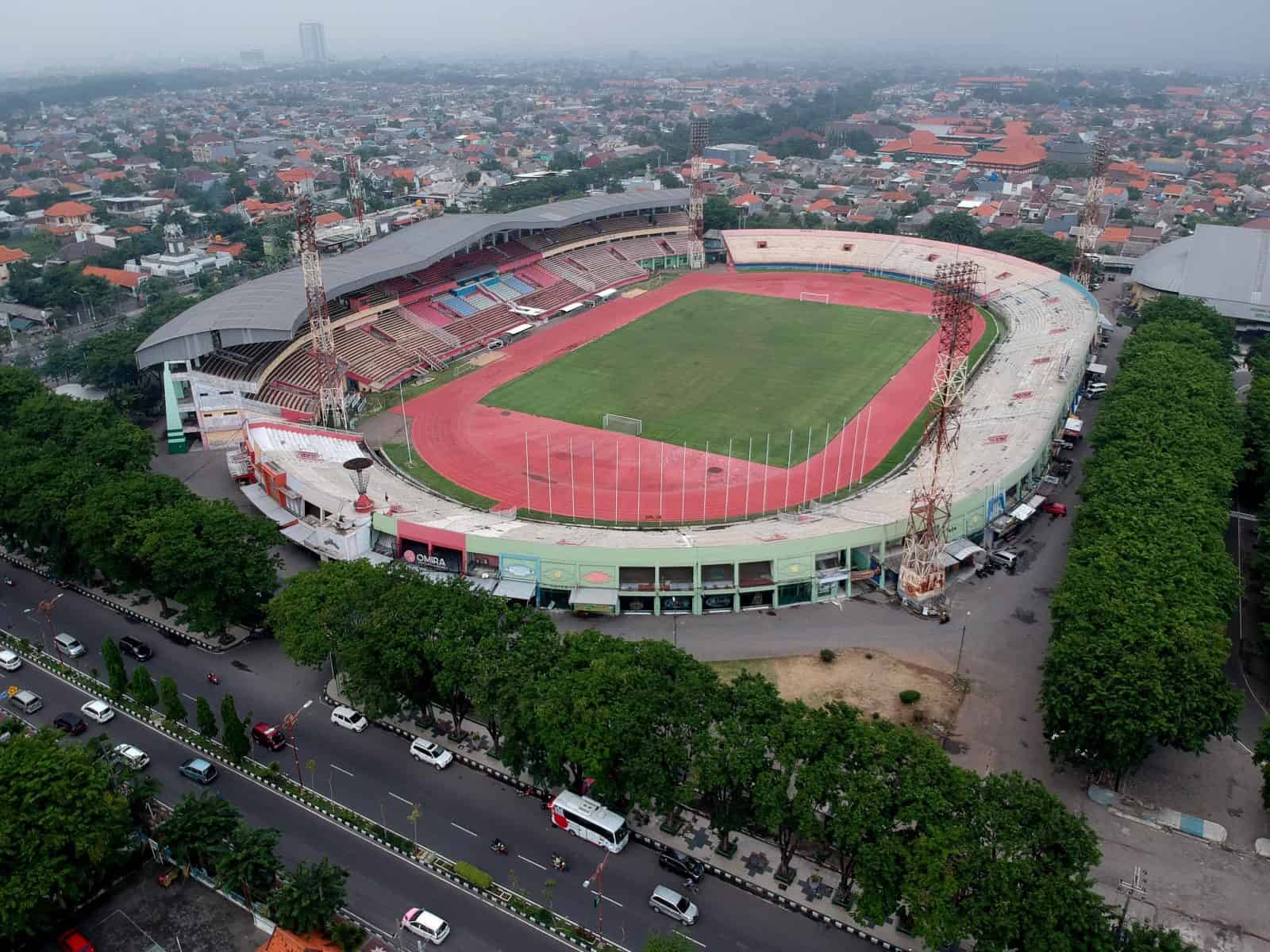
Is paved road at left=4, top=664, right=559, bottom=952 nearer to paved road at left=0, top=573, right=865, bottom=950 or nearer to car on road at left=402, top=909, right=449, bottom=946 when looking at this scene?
paved road at left=0, top=573, right=865, bottom=950

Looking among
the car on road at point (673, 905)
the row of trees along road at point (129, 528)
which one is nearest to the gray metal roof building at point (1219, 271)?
the car on road at point (673, 905)

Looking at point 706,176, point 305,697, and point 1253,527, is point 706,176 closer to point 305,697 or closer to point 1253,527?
point 1253,527

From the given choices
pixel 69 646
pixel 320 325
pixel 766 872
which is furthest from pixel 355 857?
pixel 320 325

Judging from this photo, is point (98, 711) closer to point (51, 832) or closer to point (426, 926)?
point (51, 832)

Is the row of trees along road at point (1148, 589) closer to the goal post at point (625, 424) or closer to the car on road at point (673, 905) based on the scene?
the car on road at point (673, 905)

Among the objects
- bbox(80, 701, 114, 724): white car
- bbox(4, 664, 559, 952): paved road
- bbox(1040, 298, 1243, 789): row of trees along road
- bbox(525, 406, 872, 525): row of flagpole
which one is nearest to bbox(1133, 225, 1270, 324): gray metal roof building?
bbox(1040, 298, 1243, 789): row of trees along road

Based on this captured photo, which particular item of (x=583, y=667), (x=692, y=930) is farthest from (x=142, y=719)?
(x=692, y=930)

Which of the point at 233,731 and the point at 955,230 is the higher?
the point at 955,230
